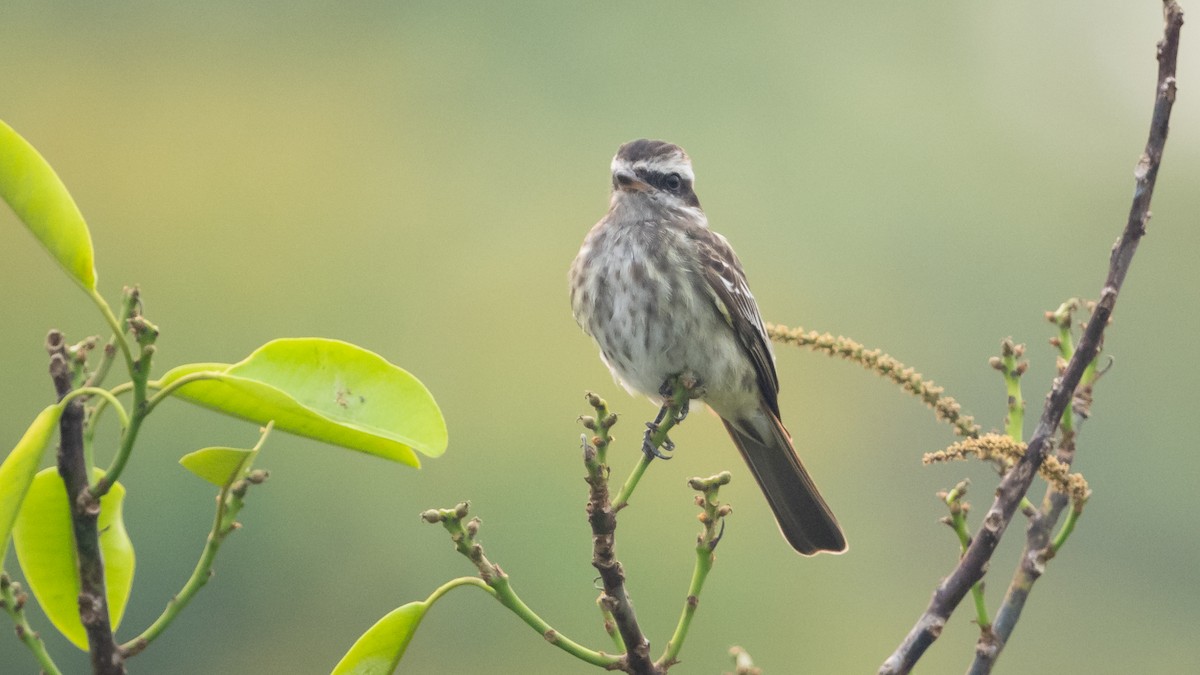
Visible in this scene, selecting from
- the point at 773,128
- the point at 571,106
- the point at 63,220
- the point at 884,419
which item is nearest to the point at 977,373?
the point at 884,419

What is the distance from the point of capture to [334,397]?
1.79 m

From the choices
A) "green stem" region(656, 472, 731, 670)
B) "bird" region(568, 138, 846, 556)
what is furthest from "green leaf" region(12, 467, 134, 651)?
"bird" region(568, 138, 846, 556)

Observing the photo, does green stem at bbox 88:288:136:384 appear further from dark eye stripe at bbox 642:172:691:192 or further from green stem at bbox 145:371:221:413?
dark eye stripe at bbox 642:172:691:192

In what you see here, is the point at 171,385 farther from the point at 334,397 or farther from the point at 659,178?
the point at 659,178

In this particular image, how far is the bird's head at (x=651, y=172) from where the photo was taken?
5.00 meters

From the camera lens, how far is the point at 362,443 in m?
1.85

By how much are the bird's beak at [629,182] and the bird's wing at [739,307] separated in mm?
275

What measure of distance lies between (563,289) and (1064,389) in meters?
17.7

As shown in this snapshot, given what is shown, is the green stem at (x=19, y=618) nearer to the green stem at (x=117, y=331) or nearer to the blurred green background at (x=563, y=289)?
the green stem at (x=117, y=331)

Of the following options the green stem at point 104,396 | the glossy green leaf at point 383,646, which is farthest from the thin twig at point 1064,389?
the green stem at point 104,396

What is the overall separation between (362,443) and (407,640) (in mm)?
341

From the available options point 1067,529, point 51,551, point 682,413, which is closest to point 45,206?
point 51,551

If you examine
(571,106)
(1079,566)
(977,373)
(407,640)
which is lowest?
(407,640)

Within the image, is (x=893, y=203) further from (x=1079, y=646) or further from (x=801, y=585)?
(x=1079, y=646)
